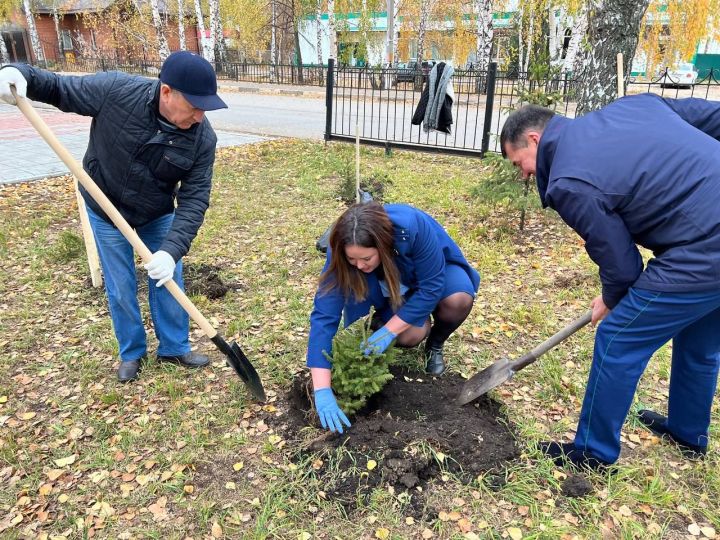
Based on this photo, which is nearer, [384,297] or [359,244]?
[359,244]

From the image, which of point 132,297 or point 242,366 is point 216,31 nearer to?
point 132,297

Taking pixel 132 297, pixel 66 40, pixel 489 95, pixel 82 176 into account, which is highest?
pixel 66 40

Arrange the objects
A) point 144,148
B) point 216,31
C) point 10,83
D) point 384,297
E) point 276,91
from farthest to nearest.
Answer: point 216,31 → point 276,91 → point 384,297 → point 144,148 → point 10,83

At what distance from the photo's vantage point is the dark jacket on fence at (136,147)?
2588mm

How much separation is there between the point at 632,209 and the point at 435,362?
5.10 ft

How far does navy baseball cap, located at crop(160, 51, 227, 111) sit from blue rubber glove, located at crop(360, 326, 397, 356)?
1.28 meters

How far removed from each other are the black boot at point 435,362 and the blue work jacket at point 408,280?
0.42 metres

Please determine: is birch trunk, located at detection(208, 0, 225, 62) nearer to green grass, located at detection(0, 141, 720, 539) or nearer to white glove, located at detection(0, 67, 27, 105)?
green grass, located at detection(0, 141, 720, 539)

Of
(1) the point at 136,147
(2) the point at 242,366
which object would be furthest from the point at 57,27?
(2) the point at 242,366

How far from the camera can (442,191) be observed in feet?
22.6

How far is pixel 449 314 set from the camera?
2986mm

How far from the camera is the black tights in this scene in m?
2.95

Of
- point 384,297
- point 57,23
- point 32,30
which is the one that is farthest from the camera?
point 57,23

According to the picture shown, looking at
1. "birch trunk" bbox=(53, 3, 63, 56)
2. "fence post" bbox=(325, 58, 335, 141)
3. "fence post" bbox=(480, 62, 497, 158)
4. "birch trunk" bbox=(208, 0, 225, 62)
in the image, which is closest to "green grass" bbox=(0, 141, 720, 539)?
"fence post" bbox=(480, 62, 497, 158)
